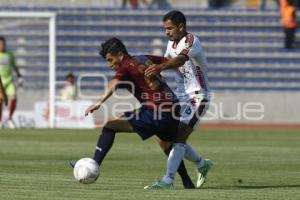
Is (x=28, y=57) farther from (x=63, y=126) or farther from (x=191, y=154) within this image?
(x=191, y=154)

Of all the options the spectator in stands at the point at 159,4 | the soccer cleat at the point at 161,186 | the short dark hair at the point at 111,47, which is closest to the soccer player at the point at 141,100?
the short dark hair at the point at 111,47

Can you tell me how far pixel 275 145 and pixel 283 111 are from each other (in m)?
10.7

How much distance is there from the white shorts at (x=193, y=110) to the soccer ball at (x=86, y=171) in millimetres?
1377

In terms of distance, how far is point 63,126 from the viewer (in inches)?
1146

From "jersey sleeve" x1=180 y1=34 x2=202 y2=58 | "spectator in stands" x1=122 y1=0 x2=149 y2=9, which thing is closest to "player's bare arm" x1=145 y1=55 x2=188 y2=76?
Result: "jersey sleeve" x1=180 y1=34 x2=202 y2=58

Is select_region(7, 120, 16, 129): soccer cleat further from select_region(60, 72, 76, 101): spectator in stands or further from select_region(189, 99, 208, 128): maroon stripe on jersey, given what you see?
select_region(189, 99, 208, 128): maroon stripe on jersey

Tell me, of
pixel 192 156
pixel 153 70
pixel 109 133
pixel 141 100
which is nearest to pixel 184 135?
pixel 192 156

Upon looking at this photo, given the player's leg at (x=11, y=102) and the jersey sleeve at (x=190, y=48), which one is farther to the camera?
the player's leg at (x=11, y=102)

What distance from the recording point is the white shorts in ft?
41.4

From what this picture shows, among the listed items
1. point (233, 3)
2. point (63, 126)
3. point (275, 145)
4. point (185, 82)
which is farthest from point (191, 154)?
point (233, 3)

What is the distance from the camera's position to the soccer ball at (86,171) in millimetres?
11867

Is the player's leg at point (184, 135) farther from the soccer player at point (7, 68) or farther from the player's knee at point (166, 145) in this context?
the soccer player at point (7, 68)

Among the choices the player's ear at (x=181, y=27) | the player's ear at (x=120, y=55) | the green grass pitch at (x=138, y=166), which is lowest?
the green grass pitch at (x=138, y=166)

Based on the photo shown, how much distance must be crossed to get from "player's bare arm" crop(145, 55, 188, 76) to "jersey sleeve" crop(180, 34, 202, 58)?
0.10 meters
